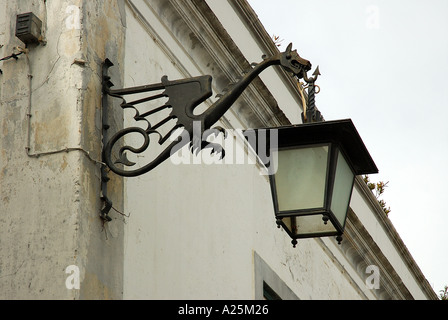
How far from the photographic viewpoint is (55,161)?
5883 mm

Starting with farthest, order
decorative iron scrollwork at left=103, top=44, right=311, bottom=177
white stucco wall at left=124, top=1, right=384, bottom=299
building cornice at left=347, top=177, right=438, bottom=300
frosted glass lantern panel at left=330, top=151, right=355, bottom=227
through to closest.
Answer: building cornice at left=347, top=177, right=438, bottom=300 < white stucco wall at left=124, top=1, right=384, bottom=299 < frosted glass lantern panel at left=330, top=151, right=355, bottom=227 < decorative iron scrollwork at left=103, top=44, right=311, bottom=177

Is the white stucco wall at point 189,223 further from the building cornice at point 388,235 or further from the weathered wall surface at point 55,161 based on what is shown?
the building cornice at point 388,235

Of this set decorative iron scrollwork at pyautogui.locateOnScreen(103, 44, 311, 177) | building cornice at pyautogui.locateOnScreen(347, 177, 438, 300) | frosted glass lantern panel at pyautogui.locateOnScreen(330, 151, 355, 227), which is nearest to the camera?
decorative iron scrollwork at pyautogui.locateOnScreen(103, 44, 311, 177)

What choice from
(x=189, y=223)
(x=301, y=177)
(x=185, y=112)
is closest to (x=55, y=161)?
(x=185, y=112)

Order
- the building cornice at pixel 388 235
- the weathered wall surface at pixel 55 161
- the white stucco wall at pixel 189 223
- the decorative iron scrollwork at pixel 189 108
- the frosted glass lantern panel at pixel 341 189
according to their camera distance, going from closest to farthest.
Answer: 1. the weathered wall surface at pixel 55 161
2. the decorative iron scrollwork at pixel 189 108
3. the frosted glass lantern panel at pixel 341 189
4. the white stucco wall at pixel 189 223
5. the building cornice at pixel 388 235

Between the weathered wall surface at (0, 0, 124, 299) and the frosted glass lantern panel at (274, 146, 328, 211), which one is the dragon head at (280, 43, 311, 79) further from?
the weathered wall surface at (0, 0, 124, 299)

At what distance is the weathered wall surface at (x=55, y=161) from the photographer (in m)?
5.62

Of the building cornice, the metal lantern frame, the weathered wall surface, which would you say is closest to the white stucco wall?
the weathered wall surface

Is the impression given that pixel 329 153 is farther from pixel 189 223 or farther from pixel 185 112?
pixel 189 223

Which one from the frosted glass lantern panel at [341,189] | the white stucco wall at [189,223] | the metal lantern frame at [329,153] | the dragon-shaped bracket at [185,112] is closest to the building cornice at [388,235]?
the white stucco wall at [189,223]

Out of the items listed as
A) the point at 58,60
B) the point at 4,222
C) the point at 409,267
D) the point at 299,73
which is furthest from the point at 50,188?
the point at 409,267

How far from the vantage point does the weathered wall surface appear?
5.62 meters

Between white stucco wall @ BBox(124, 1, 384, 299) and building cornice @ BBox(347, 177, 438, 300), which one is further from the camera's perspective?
building cornice @ BBox(347, 177, 438, 300)

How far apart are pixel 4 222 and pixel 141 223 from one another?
1003 mm
